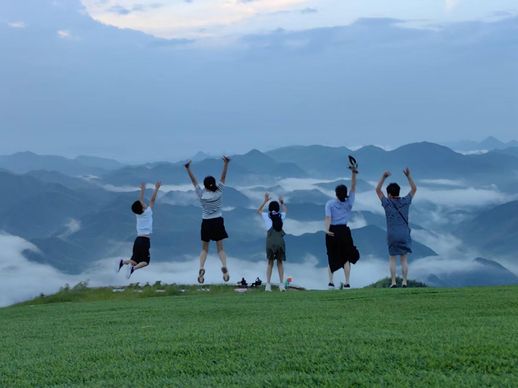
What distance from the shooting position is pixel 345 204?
17.5 meters

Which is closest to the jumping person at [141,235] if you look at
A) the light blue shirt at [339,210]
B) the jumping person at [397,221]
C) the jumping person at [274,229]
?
the jumping person at [274,229]

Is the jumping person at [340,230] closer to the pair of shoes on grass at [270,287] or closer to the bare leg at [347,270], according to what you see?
the bare leg at [347,270]

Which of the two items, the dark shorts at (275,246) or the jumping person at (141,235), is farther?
the jumping person at (141,235)

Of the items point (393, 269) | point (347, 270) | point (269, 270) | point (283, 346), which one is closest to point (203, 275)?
point (269, 270)

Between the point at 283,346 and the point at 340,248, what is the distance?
9746mm

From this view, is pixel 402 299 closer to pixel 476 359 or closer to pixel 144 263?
pixel 476 359

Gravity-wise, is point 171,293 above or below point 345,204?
below

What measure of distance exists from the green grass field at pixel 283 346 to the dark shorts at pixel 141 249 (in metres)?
6.32

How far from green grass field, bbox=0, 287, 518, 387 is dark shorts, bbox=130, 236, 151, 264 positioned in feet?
20.7

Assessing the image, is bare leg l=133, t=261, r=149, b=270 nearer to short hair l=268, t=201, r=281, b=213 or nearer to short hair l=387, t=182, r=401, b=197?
short hair l=268, t=201, r=281, b=213

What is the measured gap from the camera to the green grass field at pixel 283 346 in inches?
272

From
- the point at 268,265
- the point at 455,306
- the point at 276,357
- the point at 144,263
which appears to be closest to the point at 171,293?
the point at 144,263

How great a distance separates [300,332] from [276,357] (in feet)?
5.05

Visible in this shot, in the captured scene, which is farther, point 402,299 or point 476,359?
point 402,299
